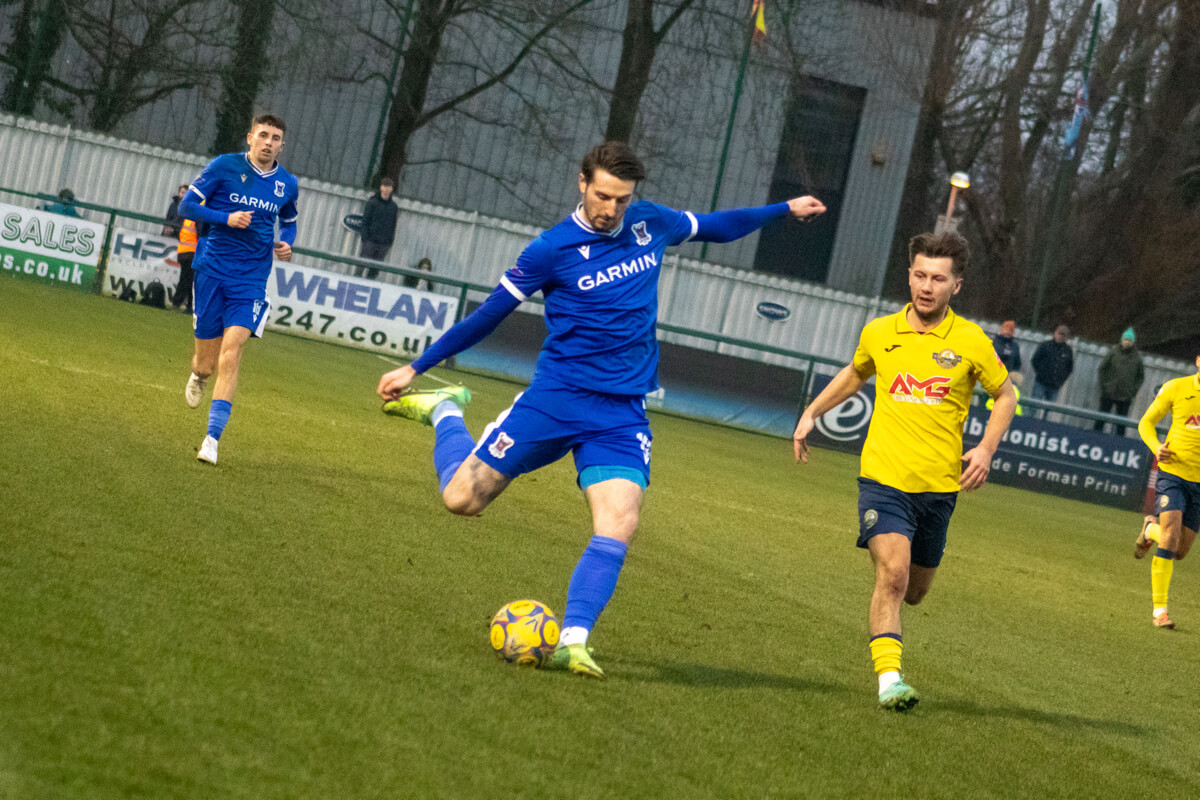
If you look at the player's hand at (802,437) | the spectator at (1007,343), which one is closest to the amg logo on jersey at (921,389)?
the player's hand at (802,437)

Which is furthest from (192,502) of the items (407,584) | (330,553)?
(407,584)

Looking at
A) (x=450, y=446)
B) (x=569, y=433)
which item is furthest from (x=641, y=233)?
(x=450, y=446)

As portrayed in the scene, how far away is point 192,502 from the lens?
6.77 m

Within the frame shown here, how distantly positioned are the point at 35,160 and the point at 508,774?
86.5 feet

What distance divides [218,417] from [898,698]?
468cm

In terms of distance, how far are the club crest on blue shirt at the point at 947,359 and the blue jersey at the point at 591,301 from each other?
1334 millimetres

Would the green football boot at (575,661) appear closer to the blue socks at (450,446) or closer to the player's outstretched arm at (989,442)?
the blue socks at (450,446)

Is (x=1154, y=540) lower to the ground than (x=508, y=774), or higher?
higher

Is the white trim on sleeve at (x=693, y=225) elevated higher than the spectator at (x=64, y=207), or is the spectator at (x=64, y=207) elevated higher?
the spectator at (x=64, y=207)

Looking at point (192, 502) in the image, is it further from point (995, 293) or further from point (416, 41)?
point (995, 293)

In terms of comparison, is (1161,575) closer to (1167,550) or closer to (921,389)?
(1167,550)

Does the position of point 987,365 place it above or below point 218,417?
above

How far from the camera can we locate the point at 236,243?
8664mm

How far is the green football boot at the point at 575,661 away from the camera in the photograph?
491 centimetres
